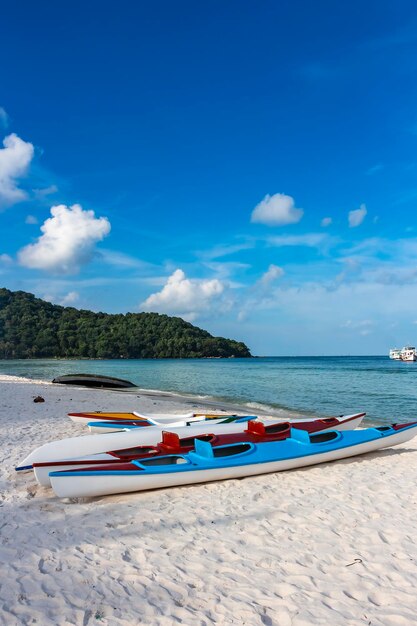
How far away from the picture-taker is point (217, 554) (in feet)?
15.4

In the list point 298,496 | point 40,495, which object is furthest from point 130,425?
point 298,496

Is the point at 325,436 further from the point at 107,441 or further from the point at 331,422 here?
the point at 107,441

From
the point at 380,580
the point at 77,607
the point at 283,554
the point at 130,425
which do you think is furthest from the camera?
the point at 130,425

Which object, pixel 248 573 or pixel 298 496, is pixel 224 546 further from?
pixel 298 496

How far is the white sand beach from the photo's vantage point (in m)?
3.65

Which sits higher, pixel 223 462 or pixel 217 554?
pixel 223 462

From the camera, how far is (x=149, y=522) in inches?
217

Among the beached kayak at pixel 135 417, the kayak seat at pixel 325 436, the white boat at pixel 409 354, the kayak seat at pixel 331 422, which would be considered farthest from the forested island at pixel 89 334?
the kayak seat at pixel 325 436

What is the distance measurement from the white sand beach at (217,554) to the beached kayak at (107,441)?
45 centimetres

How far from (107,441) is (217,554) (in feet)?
13.2

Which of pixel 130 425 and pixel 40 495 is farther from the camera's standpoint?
pixel 130 425

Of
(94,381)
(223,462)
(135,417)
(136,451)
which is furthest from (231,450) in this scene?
(94,381)

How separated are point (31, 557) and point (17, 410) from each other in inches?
439

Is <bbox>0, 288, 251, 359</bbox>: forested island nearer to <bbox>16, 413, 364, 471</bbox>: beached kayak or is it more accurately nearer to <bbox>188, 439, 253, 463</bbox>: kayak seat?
<bbox>16, 413, 364, 471</bbox>: beached kayak
